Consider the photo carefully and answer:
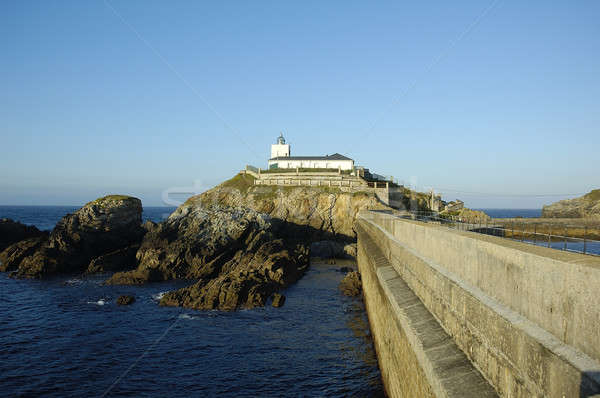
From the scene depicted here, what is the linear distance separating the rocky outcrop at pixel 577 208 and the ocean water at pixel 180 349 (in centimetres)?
3598

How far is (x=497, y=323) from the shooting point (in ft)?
20.0

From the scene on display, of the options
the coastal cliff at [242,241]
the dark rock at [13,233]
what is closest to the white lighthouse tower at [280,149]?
the coastal cliff at [242,241]

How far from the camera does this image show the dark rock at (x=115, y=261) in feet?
132

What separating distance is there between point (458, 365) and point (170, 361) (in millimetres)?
15158

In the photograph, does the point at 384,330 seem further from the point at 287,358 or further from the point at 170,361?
the point at 170,361

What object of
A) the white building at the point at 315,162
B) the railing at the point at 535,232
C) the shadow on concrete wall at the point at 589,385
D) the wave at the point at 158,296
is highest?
the white building at the point at 315,162

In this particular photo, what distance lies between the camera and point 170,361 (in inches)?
718

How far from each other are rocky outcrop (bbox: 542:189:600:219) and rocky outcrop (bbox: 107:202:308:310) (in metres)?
34.2

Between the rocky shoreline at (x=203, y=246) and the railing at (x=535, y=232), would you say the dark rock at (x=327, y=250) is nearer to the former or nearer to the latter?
the rocky shoreline at (x=203, y=246)

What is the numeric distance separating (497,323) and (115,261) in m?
43.3

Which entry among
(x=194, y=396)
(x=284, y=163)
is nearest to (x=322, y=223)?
(x=284, y=163)

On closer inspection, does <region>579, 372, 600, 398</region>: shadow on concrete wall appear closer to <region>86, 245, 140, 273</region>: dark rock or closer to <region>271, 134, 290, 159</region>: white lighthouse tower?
<region>86, 245, 140, 273</region>: dark rock

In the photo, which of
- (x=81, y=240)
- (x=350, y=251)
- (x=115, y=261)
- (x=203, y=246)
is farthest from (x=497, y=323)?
(x=81, y=240)

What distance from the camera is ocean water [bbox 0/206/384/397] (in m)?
15.9
